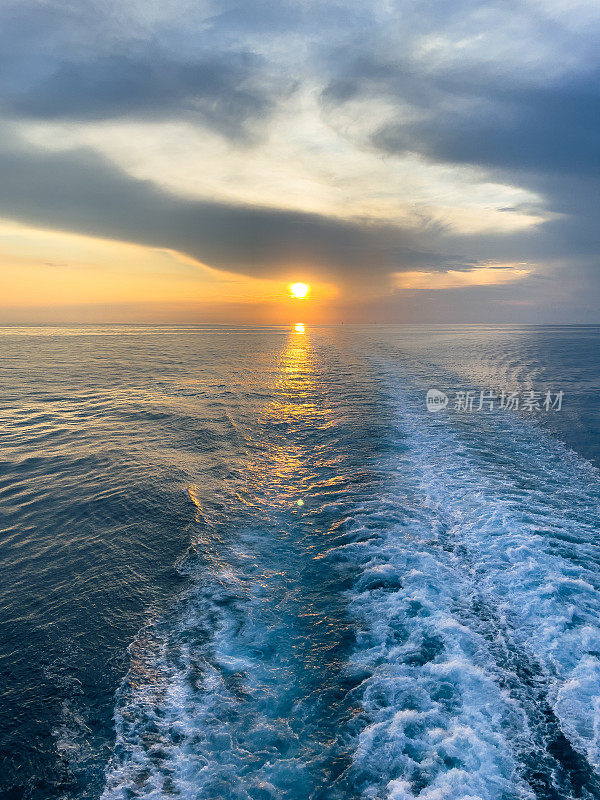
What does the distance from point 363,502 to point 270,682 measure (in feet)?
24.6

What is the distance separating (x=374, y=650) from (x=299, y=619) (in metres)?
1.73

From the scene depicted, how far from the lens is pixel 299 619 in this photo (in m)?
8.56

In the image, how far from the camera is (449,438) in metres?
21.1

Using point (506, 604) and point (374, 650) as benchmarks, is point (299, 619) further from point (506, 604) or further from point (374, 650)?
point (506, 604)

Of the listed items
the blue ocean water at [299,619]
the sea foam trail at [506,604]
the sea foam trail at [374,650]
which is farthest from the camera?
the sea foam trail at [506,604]
